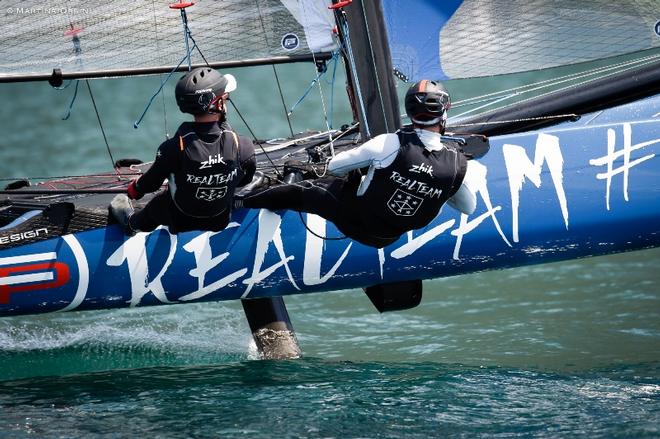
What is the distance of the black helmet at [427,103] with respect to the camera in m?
5.12

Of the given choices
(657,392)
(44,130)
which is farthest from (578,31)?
(44,130)

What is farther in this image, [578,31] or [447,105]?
[578,31]

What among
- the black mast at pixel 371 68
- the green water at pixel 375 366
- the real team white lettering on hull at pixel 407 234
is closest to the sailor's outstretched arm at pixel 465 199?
the real team white lettering on hull at pixel 407 234

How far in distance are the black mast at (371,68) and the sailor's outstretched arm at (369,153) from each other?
0.72m

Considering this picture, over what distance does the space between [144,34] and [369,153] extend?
1877 mm

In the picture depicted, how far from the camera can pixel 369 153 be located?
17.1 feet

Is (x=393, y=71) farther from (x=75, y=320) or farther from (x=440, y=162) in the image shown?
(x=75, y=320)

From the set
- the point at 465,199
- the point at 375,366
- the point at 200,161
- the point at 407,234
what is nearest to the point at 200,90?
the point at 200,161

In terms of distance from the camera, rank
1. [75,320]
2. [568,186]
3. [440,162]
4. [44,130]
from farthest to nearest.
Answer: [44,130] < [75,320] < [568,186] < [440,162]

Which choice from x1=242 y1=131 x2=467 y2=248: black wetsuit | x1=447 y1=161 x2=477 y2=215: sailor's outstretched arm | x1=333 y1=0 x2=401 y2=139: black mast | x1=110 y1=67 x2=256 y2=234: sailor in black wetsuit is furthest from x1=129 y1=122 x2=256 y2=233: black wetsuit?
x1=447 y1=161 x2=477 y2=215: sailor's outstretched arm

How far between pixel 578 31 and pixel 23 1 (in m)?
2.93

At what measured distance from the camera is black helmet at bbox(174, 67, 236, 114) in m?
5.20

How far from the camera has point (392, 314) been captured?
735 centimetres

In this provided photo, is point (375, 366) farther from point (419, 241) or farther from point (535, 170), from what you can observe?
point (535, 170)
